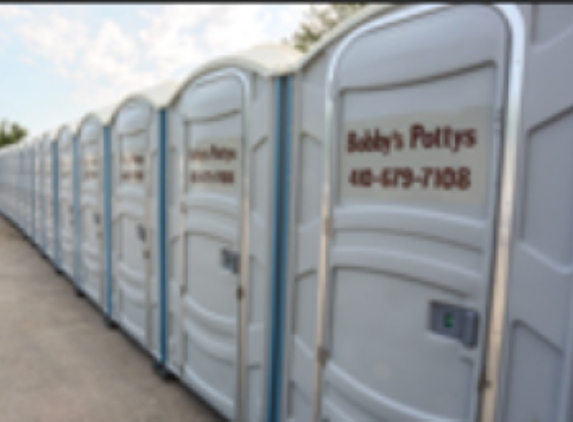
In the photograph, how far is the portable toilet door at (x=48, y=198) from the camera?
28.7 ft

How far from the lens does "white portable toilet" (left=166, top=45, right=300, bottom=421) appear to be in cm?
288

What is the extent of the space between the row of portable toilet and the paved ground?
0.32m

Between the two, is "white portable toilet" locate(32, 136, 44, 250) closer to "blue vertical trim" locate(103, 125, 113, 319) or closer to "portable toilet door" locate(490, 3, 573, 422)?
"blue vertical trim" locate(103, 125, 113, 319)

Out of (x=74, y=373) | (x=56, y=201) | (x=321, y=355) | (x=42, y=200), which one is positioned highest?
(x=56, y=201)

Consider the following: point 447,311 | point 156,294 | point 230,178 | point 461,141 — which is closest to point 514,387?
point 447,311

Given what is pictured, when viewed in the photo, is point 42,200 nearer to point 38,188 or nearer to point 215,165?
point 38,188

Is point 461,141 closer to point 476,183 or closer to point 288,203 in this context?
point 476,183

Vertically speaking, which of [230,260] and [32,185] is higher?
[32,185]

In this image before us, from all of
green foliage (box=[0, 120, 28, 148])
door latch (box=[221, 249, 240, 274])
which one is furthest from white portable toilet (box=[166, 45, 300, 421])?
green foliage (box=[0, 120, 28, 148])

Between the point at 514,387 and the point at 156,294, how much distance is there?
3.35 m

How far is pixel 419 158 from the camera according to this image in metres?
1.95

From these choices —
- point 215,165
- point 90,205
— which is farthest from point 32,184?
point 215,165

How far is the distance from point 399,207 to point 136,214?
335 cm

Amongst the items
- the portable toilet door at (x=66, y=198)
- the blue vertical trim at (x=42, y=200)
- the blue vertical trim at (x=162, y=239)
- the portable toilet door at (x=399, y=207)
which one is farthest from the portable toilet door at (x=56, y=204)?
the portable toilet door at (x=399, y=207)
